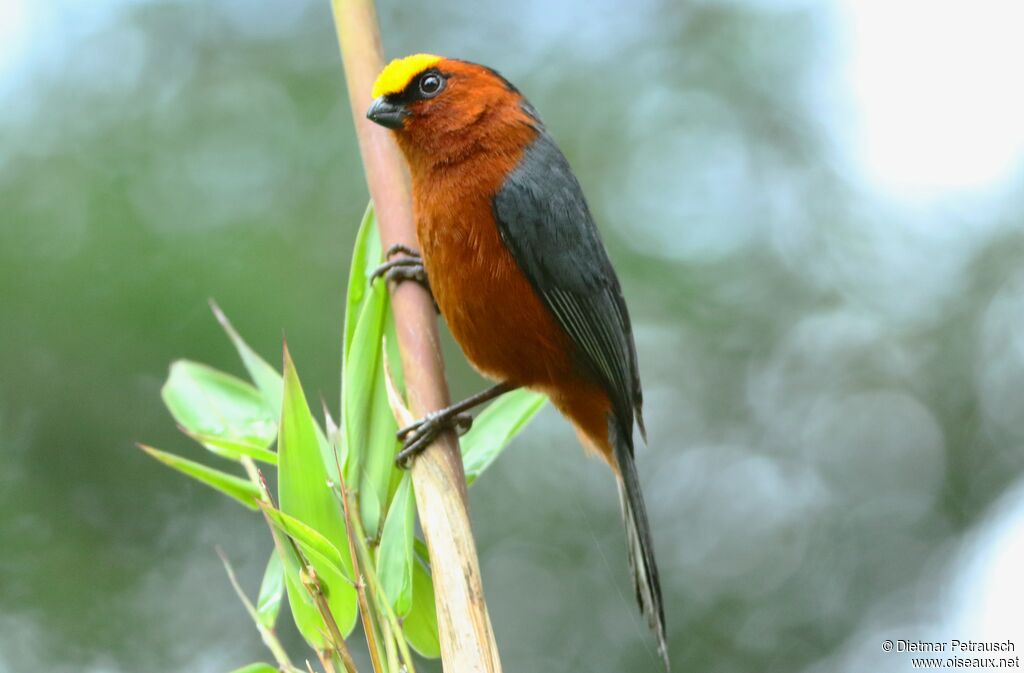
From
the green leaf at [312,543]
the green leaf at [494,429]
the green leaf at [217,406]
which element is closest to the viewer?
the green leaf at [312,543]

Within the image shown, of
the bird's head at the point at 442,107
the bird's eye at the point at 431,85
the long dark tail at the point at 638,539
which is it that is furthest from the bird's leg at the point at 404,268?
the long dark tail at the point at 638,539

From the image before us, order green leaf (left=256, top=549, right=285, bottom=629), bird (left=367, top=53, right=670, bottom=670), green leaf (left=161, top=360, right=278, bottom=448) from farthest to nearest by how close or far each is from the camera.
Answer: bird (left=367, top=53, right=670, bottom=670) → green leaf (left=161, top=360, right=278, bottom=448) → green leaf (left=256, top=549, right=285, bottom=629)

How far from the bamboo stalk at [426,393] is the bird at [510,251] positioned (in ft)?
2.29

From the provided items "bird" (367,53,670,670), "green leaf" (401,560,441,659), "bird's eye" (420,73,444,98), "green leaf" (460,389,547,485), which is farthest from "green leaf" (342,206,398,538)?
"bird's eye" (420,73,444,98)

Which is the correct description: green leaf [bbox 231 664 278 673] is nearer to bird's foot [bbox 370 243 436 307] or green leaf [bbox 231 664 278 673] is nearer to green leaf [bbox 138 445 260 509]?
green leaf [bbox 138 445 260 509]

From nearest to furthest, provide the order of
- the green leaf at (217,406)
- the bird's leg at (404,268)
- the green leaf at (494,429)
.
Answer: the green leaf at (217,406)
the green leaf at (494,429)
the bird's leg at (404,268)

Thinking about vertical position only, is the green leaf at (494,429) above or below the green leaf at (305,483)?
above

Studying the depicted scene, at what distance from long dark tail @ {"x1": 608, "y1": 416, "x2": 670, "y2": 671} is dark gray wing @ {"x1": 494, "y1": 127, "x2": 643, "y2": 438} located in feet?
0.32

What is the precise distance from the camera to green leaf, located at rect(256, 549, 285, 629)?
1.82 m

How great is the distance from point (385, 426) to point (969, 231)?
619 centimetres

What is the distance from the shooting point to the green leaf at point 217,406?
6.90 ft

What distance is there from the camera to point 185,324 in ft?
14.9

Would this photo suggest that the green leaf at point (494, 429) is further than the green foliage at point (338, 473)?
Yes

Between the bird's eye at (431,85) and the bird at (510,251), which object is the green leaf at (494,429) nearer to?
the bird at (510,251)
